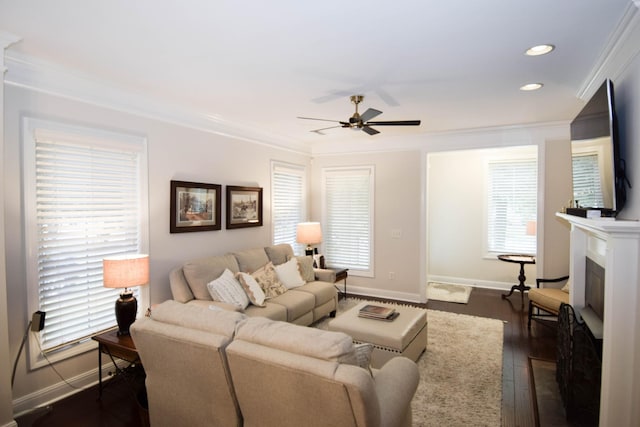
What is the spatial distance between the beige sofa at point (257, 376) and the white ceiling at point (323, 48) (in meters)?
1.79

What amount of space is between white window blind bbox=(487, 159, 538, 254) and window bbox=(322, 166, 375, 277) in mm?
2493

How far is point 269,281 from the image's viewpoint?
4.20 m

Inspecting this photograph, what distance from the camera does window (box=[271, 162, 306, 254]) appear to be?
18.3 ft

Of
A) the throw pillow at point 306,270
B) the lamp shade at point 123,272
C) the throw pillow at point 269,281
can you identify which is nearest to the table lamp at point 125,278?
the lamp shade at point 123,272

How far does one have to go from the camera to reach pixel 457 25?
2174 mm

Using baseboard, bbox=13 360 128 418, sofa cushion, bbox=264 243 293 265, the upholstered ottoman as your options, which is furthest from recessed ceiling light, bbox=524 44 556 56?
baseboard, bbox=13 360 128 418

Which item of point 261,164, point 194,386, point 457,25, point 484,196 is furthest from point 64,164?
point 484,196

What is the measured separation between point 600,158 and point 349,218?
4109mm

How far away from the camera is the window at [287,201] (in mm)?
5566

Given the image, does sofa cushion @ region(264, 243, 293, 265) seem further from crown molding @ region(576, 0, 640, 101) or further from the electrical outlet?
crown molding @ region(576, 0, 640, 101)

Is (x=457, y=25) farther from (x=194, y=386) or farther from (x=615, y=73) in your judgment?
(x=194, y=386)

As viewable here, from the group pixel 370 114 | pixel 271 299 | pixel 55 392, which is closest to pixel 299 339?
pixel 370 114

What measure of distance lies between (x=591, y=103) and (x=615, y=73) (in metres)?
0.25

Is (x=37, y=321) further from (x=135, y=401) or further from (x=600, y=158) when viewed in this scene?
(x=600, y=158)
